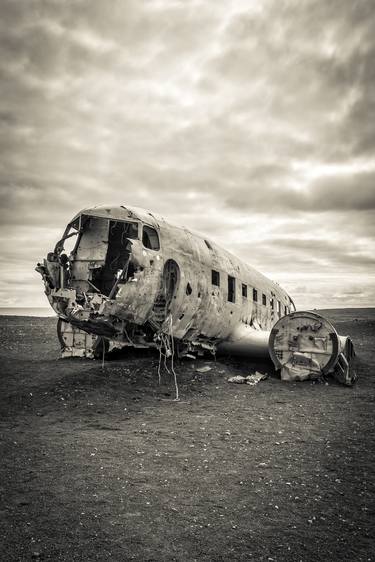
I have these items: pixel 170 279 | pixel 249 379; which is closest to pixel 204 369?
pixel 249 379

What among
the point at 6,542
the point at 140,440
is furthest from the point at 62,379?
the point at 6,542

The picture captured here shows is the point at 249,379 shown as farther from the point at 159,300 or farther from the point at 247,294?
the point at 247,294

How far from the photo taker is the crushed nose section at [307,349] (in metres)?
12.2

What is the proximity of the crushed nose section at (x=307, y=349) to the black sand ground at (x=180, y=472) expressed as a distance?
52.8 inches

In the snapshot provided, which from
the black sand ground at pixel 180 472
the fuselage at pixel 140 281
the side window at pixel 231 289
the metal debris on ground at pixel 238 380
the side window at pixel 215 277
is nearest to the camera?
the black sand ground at pixel 180 472

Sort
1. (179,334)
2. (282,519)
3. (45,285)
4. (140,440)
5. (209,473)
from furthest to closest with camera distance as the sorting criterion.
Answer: (179,334), (45,285), (140,440), (209,473), (282,519)

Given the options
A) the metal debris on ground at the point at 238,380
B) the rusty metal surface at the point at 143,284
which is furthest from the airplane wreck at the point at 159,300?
the metal debris on ground at the point at 238,380

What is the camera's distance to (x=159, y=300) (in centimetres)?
1099

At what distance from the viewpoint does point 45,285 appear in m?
10.3

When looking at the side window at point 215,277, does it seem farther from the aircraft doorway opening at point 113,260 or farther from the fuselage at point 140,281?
the aircraft doorway opening at point 113,260

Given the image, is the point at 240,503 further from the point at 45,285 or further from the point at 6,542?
the point at 45,285

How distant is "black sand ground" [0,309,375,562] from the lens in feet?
13.4

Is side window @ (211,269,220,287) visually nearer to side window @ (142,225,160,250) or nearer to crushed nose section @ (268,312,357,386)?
crushed nose section @ (268,312,357,386)

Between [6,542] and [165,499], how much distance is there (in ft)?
6.08
